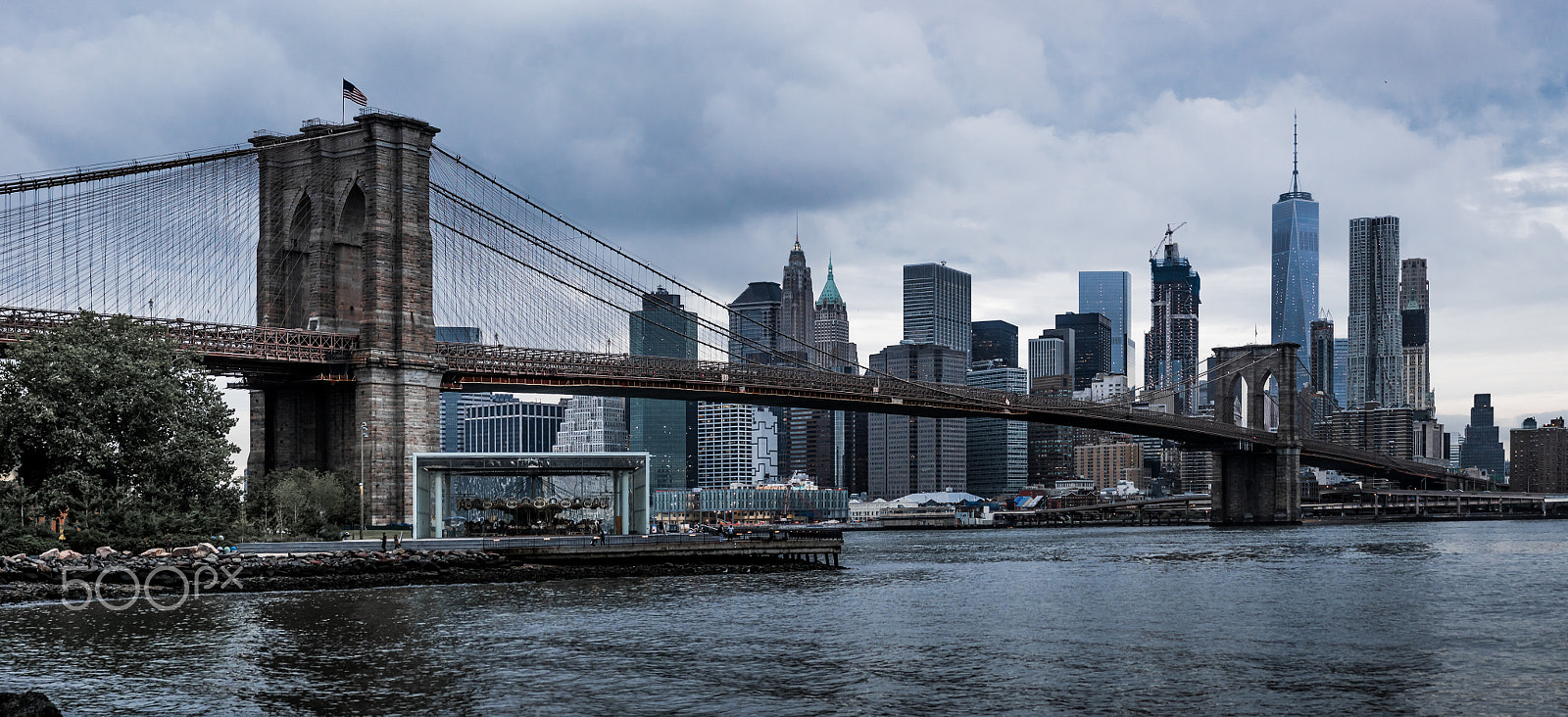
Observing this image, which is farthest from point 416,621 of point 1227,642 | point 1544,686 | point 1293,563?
point 1293,563

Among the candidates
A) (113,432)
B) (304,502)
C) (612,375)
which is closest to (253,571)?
(113,432)

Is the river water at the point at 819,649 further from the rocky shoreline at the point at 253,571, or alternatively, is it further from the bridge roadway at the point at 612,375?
the bridge roadway at the point at 612,375

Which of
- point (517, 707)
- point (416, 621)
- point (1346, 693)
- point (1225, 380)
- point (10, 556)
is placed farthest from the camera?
point (1225, 380)

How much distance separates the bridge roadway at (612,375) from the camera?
2490 inches

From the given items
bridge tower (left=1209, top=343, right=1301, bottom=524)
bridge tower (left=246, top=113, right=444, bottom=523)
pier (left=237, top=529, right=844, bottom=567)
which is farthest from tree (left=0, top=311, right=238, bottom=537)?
bridge tower (left=1209, top=343, right=1301, bottom=524)

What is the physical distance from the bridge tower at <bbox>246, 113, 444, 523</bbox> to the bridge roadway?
1469mm

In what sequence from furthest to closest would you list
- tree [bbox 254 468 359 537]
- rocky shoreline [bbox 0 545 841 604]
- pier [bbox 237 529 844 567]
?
tree [bbox 254 468 359 537]
pier [bbox 237 529 844 567]
rocky shoreline [bbox 0 545 841 604]

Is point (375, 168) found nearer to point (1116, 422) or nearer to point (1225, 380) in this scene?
point (1116, 422)

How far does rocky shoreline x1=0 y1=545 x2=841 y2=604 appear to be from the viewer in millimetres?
47188

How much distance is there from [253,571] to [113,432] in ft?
31.4

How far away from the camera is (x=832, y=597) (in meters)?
51.2

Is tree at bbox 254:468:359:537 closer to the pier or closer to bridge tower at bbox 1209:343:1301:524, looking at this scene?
the pier

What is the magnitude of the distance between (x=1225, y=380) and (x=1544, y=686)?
441 feet

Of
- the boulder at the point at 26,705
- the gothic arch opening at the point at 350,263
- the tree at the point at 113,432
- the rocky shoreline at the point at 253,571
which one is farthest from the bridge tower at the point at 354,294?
the boulder at the point at 26,705
